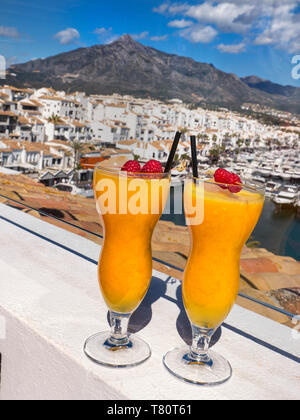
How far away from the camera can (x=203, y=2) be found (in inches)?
62.2

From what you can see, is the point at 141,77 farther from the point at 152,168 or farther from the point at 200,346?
the point at 200,346

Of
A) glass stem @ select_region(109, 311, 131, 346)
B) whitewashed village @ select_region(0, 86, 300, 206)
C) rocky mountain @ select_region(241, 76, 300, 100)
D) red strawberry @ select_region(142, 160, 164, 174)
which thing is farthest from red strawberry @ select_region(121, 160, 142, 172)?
rocky mountain @ select_region(241, 76, 300, 100)

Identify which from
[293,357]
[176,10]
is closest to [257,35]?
[176,10]

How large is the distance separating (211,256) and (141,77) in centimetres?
200

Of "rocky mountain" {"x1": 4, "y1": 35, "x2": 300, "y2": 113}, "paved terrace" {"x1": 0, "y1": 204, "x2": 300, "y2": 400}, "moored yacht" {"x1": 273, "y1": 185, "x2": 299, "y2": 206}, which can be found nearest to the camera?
"paved terrace" {"x1": 0, "y1": 204, "x2": 300, "y2": 400}

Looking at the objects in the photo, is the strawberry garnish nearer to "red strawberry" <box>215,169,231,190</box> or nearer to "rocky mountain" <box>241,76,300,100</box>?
Result: "red strawberry" <box>215,169,231,190</box>

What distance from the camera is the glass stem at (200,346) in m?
0.70

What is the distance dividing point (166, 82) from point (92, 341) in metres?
1.64

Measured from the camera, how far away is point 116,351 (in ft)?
2.40

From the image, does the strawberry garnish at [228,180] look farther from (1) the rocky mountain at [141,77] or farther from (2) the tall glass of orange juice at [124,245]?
(1) the rocky mountain at [141,77]

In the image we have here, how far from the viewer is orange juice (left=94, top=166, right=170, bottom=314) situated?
681mm

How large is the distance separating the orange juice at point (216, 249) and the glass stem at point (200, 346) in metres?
0.02

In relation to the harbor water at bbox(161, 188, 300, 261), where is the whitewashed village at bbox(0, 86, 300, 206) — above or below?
above

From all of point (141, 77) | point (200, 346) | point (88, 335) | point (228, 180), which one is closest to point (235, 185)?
point (228, 180)
